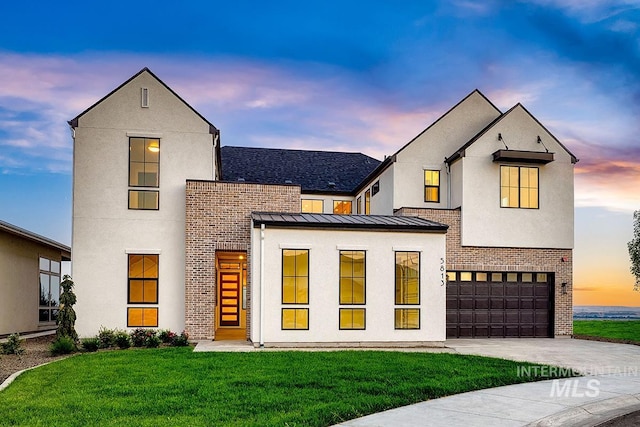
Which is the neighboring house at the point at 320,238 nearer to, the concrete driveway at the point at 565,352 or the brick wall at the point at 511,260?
the brick wall at the point at 511,260

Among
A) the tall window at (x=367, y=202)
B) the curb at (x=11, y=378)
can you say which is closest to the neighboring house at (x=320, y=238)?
the tall window at (x=367, y=202)

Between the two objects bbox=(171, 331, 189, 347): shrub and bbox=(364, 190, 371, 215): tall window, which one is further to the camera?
bbox=(364, 190, 371, 215): tall window

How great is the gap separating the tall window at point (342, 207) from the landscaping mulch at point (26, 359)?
15.0 m

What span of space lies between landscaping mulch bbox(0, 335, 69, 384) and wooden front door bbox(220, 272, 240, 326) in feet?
23.1

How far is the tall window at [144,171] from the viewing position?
713 inches

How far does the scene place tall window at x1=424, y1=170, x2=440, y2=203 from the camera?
21562 mm

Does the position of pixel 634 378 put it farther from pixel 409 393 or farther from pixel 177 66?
pixel 177 66

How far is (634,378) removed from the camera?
1104cm

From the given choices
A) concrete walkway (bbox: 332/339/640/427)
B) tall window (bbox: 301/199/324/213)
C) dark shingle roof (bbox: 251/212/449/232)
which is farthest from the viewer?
tall window (bbox: 301/199/324/213)

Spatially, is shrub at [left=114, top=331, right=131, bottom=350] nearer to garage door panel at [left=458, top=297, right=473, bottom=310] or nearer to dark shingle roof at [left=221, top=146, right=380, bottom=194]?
garage door panel at [left=458, top=297, right=473, bottom=310]

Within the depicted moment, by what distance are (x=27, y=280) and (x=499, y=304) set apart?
58.8 ft

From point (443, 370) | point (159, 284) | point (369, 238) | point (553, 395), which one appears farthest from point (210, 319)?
point (553, 395)

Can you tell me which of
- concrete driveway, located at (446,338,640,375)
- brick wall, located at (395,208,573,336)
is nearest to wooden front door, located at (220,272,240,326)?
brick wall, located at (395,208,573,336)

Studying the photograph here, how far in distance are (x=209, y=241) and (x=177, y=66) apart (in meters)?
6.62
